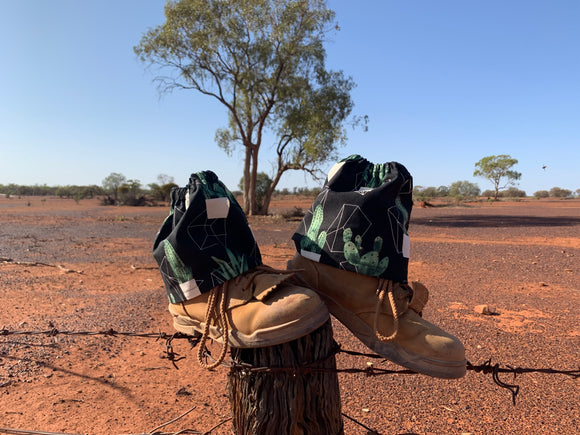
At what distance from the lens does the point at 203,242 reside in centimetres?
139

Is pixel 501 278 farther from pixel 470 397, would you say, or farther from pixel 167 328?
pixel 167 328

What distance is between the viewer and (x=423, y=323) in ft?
4.41

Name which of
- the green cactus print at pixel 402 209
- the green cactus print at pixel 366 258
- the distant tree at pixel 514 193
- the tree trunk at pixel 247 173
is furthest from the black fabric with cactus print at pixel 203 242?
the distant tree at pixel 514 193

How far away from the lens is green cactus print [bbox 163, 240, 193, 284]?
140 cm

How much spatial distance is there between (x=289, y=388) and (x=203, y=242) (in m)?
0.60

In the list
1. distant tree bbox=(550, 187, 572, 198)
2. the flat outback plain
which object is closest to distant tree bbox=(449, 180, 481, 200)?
distant tree bbox=(550, 187, 572, 198)

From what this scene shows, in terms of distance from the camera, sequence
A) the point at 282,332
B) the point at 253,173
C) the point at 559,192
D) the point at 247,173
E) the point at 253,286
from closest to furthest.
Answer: the point at 282,332 → the point at 253,286 → the point at 253,173 → the point at 247,173 → the point at 559,192

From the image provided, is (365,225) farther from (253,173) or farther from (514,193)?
(514,193)

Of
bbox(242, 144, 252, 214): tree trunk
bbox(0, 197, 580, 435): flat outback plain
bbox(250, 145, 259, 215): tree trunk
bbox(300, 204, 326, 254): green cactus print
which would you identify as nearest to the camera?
bbox(300, 204, 326, 254): green cactus print

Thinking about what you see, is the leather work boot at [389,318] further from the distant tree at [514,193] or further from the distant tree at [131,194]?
the distant tree at [514,193]

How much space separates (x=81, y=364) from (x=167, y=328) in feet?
3.71

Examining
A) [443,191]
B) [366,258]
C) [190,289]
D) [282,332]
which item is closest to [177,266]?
[190,289]

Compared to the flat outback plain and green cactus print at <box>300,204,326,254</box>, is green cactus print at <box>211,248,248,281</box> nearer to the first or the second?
green cactus print at <box>300,204,326,254</box>

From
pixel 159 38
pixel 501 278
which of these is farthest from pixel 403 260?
pixel 159 38
